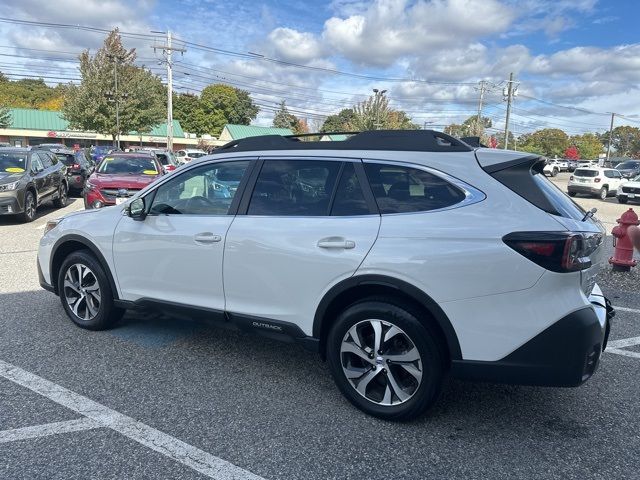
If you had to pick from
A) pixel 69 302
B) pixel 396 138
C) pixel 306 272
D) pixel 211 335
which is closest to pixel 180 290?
pixel 211 335

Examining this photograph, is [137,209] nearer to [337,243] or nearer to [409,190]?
[337,243]

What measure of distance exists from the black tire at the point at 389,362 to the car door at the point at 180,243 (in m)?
1.00

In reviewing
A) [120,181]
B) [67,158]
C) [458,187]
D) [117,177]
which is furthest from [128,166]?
[458,187]

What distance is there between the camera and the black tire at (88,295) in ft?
14.4

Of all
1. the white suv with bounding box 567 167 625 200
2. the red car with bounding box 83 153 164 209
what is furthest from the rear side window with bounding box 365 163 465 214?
the white suv with bounding box 567 167 625 200

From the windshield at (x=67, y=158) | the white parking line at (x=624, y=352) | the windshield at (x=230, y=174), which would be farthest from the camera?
the windshield at (x=67, y=158)

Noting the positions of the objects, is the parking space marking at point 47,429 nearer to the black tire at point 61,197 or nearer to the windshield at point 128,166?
the windshield at point 128,166

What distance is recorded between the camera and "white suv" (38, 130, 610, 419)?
2.70m

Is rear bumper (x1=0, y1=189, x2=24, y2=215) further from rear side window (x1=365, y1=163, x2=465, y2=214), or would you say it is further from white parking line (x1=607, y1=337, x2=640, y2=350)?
white parking line (x1=607, y1=337, x2=640, y2=350)

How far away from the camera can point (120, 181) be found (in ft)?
35.0

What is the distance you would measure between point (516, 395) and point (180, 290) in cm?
266

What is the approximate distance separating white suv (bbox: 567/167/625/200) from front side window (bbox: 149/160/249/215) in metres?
25.5

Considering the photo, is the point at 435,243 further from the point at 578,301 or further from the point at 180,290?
the point at 180,290

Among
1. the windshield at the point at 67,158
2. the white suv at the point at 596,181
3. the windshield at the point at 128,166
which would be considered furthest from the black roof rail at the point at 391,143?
the white suv at the point at 596,181
